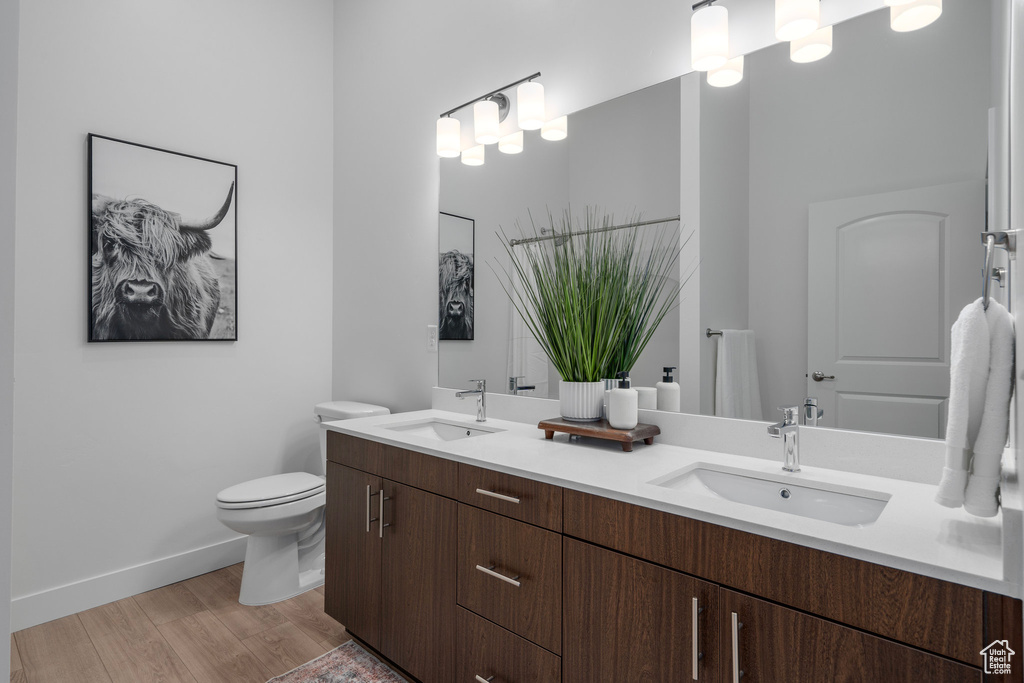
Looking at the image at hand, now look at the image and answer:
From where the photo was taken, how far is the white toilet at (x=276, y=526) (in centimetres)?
219

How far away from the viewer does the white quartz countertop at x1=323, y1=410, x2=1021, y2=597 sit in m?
0.81

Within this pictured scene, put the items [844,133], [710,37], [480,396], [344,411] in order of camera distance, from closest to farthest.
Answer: [844,133] → [710,37] → [480,396] → [344,411]

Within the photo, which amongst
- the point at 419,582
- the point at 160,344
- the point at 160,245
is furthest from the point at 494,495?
the point at 160,245

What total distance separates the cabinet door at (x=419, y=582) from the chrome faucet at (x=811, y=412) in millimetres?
956

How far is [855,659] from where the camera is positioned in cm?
85

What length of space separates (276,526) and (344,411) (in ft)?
1.91

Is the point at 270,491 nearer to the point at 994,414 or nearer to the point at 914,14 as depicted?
the point at 994,414

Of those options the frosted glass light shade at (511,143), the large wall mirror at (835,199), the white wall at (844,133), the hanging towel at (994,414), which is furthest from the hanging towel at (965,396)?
the frosted glass light shade at (511,143)

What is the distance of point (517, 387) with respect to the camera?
2.10m

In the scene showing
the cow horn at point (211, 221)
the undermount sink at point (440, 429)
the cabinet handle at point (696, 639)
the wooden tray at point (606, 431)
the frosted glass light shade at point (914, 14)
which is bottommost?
the cabinet handle at point (696, 639)

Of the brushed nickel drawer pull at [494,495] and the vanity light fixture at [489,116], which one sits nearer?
the brushed nickel drawer pull at [494,495]

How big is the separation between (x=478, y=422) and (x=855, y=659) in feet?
4.64

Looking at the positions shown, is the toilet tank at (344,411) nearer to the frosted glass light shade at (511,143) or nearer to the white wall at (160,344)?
the white wall at (160,344)

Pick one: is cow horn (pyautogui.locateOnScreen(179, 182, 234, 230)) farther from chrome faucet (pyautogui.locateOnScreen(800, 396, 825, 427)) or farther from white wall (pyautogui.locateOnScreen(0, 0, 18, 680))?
chrome faucet (pyautogui.locateOnScreen(800, 396, 825, 427))
